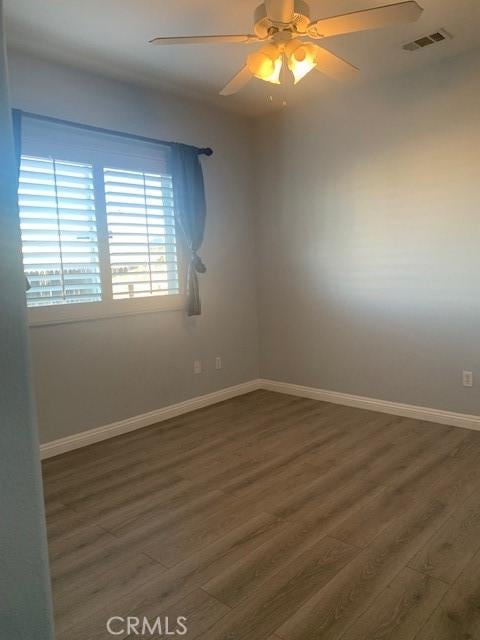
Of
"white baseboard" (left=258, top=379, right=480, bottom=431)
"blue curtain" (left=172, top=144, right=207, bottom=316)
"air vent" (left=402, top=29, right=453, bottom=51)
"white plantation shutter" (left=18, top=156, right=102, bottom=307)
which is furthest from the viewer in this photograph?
"blue curtain" (left=172, top=144, right=207, bottom=316)

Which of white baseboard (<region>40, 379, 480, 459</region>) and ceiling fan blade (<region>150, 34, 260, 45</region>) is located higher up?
ceiling fan blade (<region>150, 34, 260, 45</region>)

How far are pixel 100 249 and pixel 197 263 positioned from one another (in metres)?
0.93

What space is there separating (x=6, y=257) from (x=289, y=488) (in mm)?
2303

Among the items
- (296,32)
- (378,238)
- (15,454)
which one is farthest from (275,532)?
(378,238)

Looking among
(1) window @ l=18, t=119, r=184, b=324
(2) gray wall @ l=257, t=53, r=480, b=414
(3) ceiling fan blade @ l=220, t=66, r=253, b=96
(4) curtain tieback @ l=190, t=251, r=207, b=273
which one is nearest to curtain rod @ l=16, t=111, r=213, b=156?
(1) window @ l=18, t=119, r=184, b=324

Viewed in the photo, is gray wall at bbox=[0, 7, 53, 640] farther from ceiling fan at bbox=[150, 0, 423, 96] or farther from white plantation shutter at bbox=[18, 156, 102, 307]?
white plantation shutter at bbox=[18, 156, 102, 307]

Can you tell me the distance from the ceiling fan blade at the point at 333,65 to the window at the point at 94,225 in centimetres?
174

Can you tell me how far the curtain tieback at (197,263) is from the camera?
4.13m

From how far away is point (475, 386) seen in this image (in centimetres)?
353

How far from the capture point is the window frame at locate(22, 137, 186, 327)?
10.5 feet

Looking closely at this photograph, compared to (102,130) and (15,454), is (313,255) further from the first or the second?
(15,454)

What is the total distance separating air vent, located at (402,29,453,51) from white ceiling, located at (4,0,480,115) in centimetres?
5

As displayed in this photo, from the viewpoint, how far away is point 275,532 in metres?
2.28

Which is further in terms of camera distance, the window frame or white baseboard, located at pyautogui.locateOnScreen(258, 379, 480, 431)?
white baseboard, located at pyautogui.locateOnScreen(258, 379, 480, 431)
